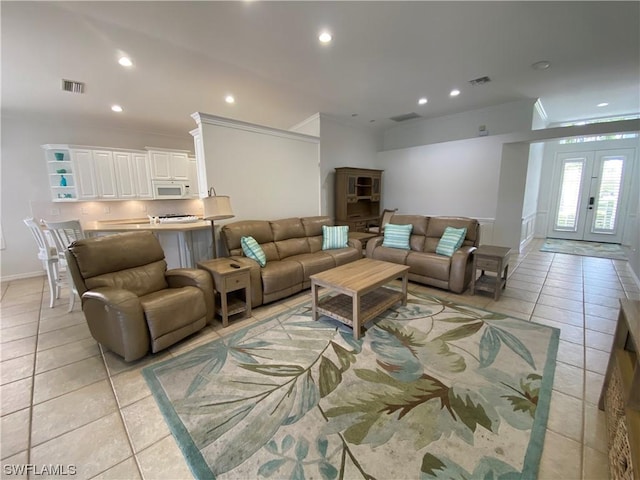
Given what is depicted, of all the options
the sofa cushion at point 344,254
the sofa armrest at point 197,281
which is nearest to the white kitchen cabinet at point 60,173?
the sofa armrest at point 197,281

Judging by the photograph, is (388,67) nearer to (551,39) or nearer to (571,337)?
(551,39)

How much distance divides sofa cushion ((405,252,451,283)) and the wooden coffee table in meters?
0.79

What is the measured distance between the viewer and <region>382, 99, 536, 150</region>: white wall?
483cm

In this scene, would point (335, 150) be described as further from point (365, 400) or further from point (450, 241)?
point (365, 400)

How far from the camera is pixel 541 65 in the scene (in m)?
3.38

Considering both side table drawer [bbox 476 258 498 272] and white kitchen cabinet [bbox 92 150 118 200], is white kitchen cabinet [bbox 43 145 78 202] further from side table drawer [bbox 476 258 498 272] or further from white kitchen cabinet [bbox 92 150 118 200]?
side table drawer [bbox 476 258 498 272]

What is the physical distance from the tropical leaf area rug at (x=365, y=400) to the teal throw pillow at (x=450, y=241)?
4.04 ft

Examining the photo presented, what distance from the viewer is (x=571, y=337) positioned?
2.52m

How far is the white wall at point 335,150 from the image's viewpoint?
5465 mm

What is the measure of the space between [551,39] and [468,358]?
3.42 metres

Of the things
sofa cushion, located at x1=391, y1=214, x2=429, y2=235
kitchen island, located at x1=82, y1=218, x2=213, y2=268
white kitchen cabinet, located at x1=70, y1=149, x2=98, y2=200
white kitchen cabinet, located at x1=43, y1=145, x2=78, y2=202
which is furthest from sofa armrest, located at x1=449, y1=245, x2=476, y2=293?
white kitchen cabinet, located at x1=43, y1=145, x2=78, y2=202

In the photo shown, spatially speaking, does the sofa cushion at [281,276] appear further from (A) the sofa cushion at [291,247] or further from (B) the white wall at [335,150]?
(B) the white wall at [335,150]

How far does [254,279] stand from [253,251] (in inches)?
18.0
